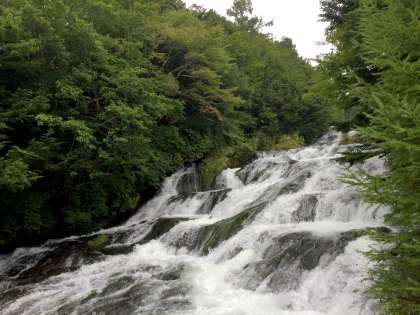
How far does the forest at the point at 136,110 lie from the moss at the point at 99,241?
46.1 inches

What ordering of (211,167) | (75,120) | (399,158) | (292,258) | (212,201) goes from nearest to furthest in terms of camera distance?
1. (399,158)
2. (292,258)
3. (75,120)
4. (212,201)
5. (211,167)

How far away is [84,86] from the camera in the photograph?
12.4m

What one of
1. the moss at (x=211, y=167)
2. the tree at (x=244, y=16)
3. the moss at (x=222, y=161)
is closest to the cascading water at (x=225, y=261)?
the moss at (x=211, y=167)

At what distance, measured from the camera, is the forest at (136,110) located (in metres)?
3.72

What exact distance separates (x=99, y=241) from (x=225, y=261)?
195 inches

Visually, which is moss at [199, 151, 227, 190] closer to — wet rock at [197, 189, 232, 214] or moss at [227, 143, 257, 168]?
moss at [227, 143, 257, 168]

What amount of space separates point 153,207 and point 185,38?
8.79 meters

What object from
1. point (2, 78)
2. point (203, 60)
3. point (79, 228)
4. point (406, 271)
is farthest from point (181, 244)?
point (203, 60)

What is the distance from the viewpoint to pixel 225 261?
8000mm

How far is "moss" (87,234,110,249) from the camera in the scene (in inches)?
435

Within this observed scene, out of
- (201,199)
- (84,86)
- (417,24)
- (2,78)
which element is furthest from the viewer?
(201,199)

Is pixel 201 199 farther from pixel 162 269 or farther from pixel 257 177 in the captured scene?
pixel 162 269

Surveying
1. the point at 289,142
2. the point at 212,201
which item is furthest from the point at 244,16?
the point at 212,201

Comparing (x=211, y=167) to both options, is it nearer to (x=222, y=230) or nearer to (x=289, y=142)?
(x=222, y=230)
